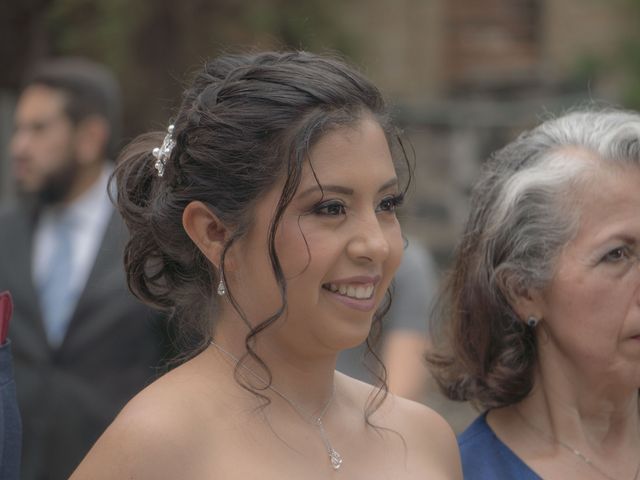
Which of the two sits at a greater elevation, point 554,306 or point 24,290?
point 554,306

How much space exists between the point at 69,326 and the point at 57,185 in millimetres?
784

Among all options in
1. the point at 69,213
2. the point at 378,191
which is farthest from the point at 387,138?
the point at 69,213

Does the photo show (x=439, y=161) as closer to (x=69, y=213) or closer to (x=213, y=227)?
(x=69, y=213)

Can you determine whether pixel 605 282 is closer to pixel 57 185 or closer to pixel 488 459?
pixel 488 459

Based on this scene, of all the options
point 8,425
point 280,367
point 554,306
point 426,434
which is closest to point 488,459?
point 426,434

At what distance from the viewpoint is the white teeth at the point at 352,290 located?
2562 mm

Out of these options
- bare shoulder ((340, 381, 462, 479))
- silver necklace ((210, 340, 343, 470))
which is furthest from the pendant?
bare shoulder ((340, 381, 462, 479))

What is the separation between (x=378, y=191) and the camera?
2.61m

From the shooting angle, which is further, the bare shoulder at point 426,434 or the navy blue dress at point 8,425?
the bare shoulder at point 426,434

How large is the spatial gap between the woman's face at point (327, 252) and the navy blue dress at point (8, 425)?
1.70ft

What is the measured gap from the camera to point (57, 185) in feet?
18.4

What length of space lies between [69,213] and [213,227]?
2940mm

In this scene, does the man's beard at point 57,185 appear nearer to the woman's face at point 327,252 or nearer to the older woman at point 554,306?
the older woman at point 554,306

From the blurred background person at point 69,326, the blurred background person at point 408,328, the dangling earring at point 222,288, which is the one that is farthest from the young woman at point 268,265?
the blurred background person at point 69,326
